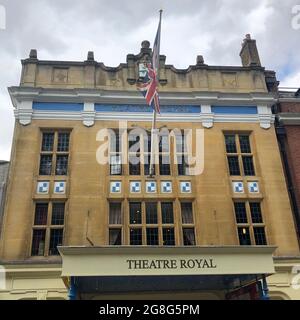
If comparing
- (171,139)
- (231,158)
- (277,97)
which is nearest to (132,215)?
(171,139)

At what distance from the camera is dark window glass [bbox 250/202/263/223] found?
1736 centimetres

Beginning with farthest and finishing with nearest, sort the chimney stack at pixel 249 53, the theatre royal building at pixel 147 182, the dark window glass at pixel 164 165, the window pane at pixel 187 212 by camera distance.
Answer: the chimney stack at pixel 249 53 < the dark window glass at pixel 164 165 < the window pane at pixel 187 212 < the theatre royal building at pixel 147 182

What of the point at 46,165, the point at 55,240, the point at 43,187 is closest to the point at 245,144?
the point at 46,165

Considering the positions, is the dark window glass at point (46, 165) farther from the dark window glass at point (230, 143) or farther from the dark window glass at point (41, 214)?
the dark window glass at point (230, 143)

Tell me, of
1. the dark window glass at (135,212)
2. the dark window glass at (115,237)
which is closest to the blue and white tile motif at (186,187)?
the dark window glass at (135,212)

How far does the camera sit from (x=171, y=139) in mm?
18484

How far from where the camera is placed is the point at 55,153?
17.7 m

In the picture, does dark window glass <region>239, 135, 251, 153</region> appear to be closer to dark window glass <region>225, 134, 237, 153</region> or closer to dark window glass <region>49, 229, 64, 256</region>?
dark window glass <region>225, 134, 237, 153</region>

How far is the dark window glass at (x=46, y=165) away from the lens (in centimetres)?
1739

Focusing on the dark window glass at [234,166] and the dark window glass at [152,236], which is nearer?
the dark window glass at [152,236]

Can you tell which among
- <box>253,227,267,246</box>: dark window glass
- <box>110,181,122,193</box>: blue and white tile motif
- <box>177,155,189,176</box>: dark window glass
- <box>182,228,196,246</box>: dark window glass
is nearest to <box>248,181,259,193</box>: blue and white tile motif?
<box>253,227,267,246</box>: dark window glass

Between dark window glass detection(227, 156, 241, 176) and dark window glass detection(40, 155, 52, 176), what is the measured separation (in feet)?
29.2

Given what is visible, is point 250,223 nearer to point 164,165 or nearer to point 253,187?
point 253,187

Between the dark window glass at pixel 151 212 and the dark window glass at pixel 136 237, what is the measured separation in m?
0.69
